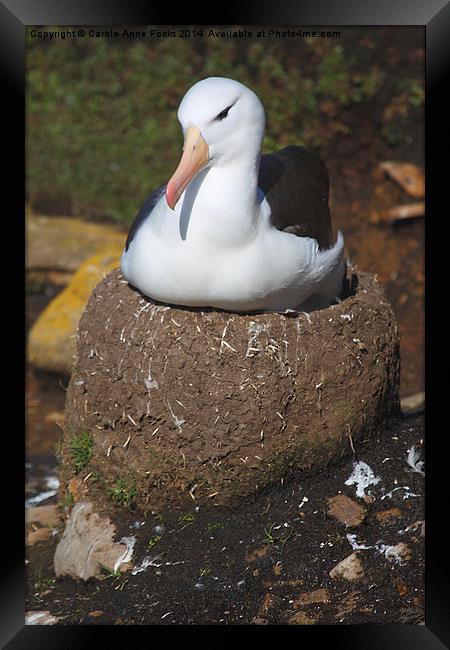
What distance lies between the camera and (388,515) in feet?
13.7

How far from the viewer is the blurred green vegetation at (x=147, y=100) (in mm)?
8539

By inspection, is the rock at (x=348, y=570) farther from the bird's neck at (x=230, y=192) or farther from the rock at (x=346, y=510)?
the bird's neck at (x=230, y=192)

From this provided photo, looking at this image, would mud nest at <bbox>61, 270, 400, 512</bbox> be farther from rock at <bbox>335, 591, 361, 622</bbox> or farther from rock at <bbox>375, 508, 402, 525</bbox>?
rock at <bbox>335, 591, 361, 622</bbox>

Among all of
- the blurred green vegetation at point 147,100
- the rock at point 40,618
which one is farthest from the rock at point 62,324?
the rock at point 40,618

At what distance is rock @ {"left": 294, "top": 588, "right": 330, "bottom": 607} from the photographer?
3873 millimetres

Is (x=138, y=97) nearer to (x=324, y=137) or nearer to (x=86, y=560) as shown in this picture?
(x=324, y=137)

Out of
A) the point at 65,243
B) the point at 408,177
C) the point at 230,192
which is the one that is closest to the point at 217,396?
the point at 230,192

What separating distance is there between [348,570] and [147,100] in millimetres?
6428

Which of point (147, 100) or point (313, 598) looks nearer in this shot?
point (313, 598)

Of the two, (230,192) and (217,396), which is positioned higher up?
(230,192)

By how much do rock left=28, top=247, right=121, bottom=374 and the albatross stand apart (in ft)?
9.34
